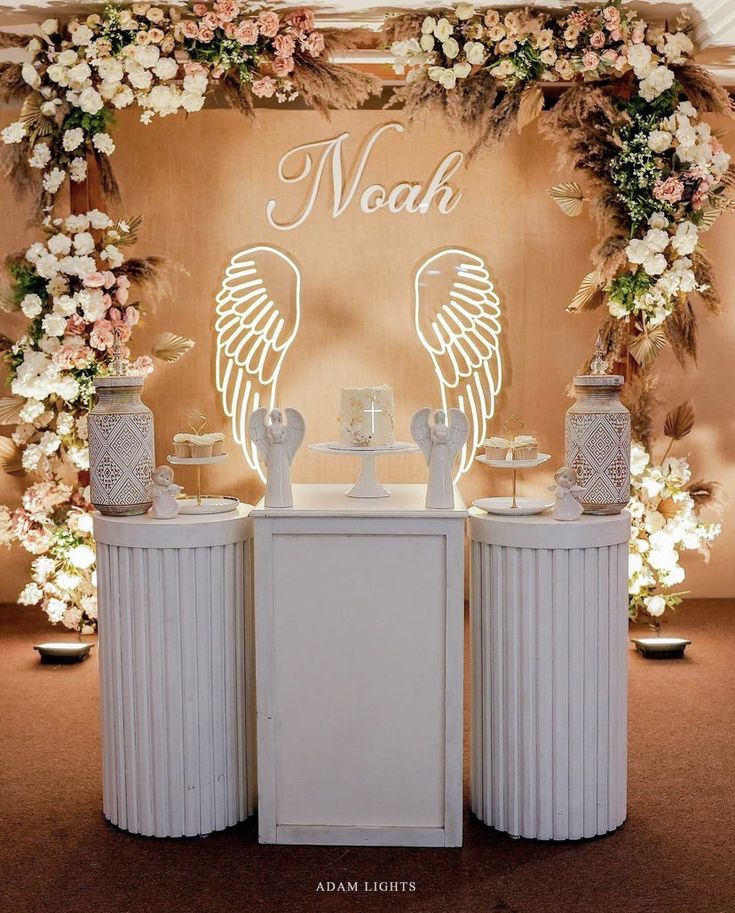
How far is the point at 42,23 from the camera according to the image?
14.1 feet

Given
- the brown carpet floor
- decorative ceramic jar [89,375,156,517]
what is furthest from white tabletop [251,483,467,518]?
the brown carpet floor

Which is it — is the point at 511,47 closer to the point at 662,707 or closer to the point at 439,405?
the point at 439,405

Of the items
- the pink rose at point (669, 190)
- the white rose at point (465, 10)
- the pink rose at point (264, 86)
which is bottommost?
the pink rose at point (669, 190)

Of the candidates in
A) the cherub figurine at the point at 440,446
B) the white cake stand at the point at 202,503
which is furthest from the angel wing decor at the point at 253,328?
the cherub figurine at the point at 440,446

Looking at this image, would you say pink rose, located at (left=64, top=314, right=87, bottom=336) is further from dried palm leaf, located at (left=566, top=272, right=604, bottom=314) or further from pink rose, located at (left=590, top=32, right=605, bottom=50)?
pink rose, located at (left=590, top=32, right=605, bottom=50)

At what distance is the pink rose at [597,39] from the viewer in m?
4.15

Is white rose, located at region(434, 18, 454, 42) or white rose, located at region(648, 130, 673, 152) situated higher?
A: white rose, located at region(434, 18, 454, 42)

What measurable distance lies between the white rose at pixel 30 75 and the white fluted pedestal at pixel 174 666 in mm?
2357

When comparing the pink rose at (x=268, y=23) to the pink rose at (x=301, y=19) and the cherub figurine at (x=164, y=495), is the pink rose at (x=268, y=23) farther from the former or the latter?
the cherub figurine at (x=164, y=495)

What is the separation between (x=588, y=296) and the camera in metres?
4.45

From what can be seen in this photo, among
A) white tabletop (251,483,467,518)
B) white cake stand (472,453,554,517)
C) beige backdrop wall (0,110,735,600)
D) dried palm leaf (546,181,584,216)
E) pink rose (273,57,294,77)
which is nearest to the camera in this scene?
white tabletop (251,483,467,518)

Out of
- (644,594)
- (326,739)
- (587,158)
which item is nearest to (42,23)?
(587,158)

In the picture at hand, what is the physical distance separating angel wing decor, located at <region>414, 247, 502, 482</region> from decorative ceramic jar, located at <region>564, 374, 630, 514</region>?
2.02 meters

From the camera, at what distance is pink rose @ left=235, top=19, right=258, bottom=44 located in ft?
13.7
